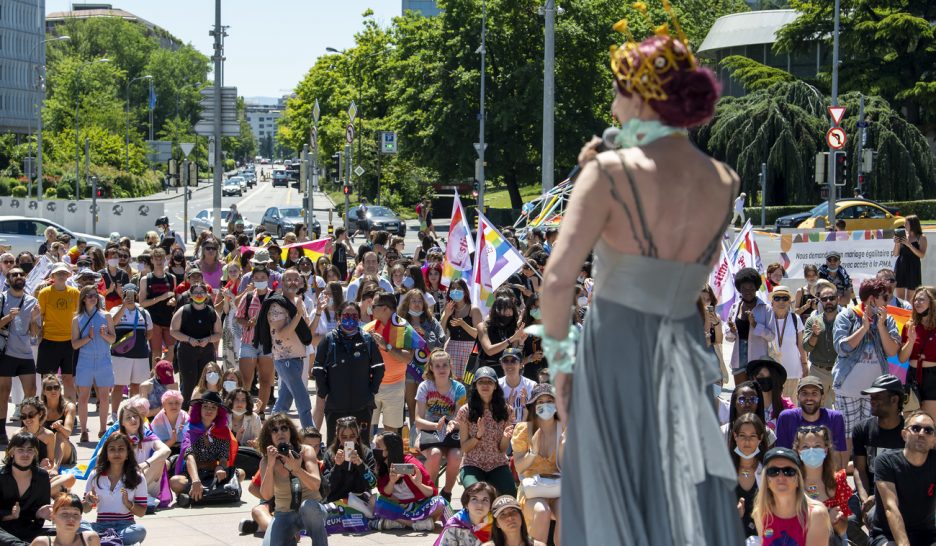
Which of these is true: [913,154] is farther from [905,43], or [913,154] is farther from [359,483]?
[359,483]

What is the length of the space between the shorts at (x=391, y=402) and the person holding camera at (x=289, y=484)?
2892 mm

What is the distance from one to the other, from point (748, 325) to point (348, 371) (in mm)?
3666

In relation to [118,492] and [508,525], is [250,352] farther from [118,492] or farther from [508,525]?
[508,525]

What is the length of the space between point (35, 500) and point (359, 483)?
2.40 metres

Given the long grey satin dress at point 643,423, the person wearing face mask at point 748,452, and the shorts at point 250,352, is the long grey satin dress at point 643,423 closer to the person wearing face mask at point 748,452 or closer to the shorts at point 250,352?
the person wearing face mask at point 748,452

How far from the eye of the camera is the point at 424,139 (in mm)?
53812

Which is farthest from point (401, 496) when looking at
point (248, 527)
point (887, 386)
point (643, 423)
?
point (643, 423)

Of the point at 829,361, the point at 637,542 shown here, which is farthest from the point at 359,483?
the point at 637,542

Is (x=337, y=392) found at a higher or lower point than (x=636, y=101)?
lower

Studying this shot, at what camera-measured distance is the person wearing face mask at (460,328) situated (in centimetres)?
1322

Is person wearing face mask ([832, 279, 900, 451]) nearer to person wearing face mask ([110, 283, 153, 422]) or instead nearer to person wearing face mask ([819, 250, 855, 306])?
person wearing face mask ([819, 250, 855, 306])

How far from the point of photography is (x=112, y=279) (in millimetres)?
16109

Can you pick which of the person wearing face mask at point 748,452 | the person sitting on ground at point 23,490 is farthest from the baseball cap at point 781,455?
the person sitting on ground at point 23,490

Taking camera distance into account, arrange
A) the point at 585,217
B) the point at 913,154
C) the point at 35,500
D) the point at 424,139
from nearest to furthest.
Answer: the point at 585,217, the point at 35,500, the point at 913,154, the point at 424,139
